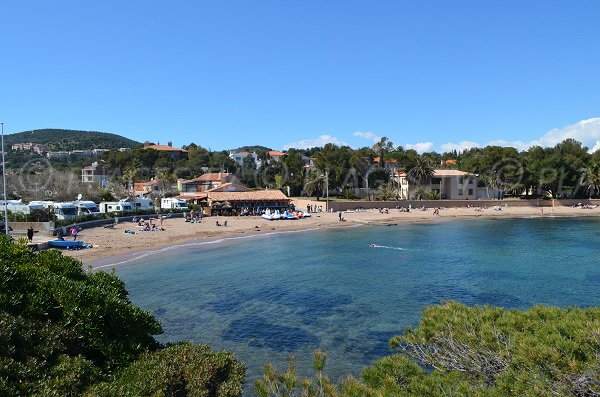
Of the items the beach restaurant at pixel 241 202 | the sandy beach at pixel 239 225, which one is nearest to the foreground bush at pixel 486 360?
the sandy beach at pixel 239 225

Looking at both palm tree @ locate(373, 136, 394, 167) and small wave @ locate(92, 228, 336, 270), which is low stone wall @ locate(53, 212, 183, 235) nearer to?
small wave @ locate(92, 228, 336, 270)

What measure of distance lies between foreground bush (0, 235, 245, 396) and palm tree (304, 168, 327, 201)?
76.8 m

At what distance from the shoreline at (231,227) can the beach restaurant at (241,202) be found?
4.42 m

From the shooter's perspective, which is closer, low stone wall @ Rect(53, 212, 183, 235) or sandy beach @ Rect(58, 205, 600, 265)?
sandy beach @ Rect(58, 205, 600, 265)

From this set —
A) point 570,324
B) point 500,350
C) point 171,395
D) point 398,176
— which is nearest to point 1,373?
point 171,395

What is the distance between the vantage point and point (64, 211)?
165 ft

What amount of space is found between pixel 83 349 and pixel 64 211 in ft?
151

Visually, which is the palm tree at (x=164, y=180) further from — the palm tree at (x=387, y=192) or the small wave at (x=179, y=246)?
the palm tree at (x=387, y=192)

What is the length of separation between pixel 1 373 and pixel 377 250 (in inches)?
1545

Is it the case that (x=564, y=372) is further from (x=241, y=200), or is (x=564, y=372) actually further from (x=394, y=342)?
(x=241, y=200)

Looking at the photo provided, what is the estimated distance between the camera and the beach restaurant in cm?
7231

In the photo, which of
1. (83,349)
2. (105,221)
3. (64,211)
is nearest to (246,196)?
(105,221)

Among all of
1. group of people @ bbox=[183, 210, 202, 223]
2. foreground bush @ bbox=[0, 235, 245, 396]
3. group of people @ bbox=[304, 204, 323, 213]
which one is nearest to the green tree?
group of people @ bbox=[304, 204, 323, 213]

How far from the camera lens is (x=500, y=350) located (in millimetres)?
8008
